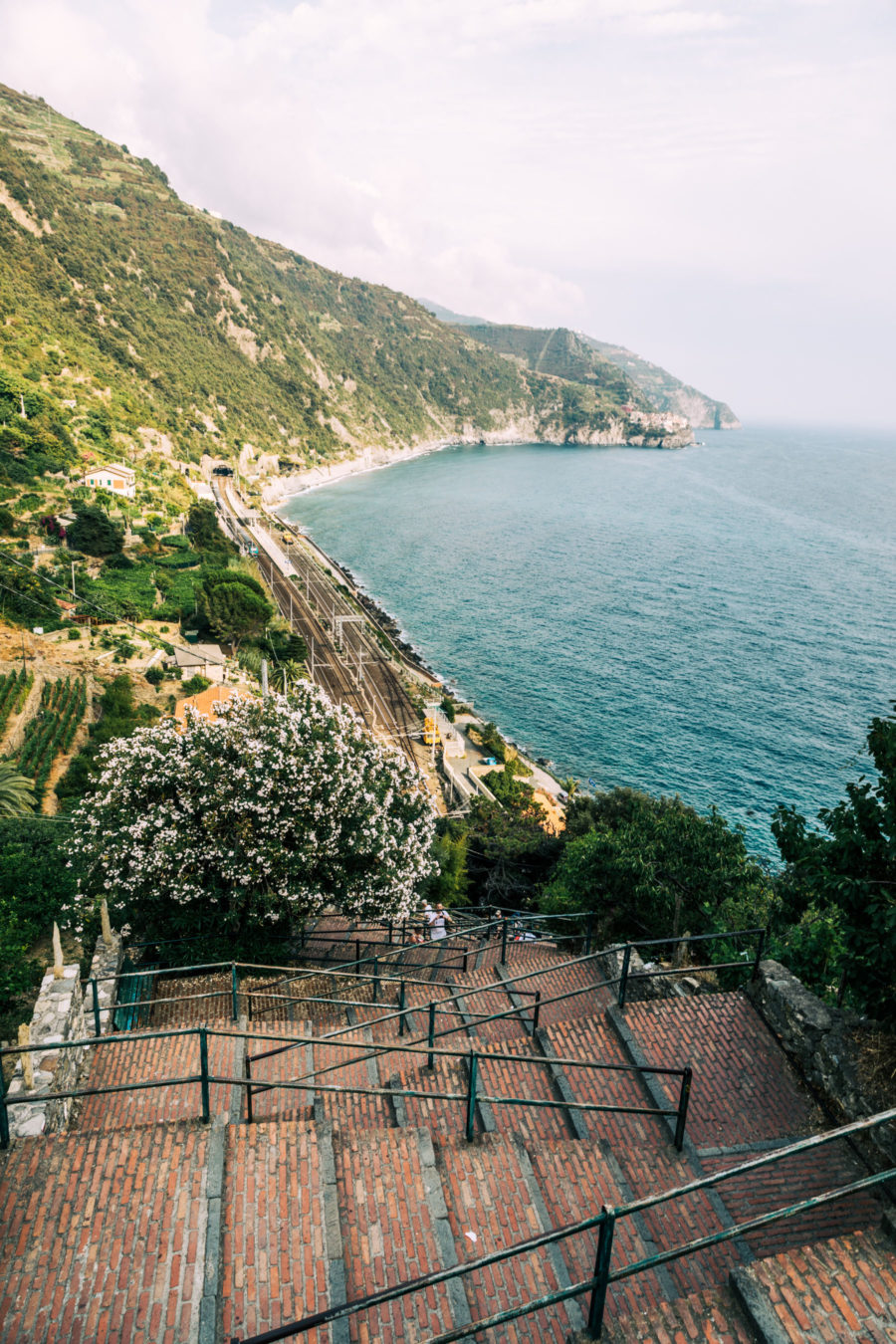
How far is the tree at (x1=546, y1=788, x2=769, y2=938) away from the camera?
14.5 metres

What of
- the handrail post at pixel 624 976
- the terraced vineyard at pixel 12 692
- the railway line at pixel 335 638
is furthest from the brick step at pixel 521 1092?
the terraced vineyard at pixel 12 692

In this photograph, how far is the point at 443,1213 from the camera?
535 centimetres

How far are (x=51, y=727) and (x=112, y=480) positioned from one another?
4732 centimetres

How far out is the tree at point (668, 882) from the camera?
14469 mm

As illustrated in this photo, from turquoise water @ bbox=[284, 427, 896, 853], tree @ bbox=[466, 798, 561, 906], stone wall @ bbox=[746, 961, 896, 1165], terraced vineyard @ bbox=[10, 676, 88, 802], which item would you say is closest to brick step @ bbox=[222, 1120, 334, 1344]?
stone wall @ bbox=[746, 961, 896, 1165]

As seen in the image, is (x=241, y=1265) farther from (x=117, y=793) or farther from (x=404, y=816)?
(x=404, y=816)

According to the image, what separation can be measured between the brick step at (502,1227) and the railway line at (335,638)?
2914cm

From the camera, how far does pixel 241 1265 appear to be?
480 cm

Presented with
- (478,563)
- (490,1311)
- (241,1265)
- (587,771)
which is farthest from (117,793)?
(478,563)

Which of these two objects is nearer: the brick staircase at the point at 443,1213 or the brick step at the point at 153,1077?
the brick staircase at the point at 443,1213

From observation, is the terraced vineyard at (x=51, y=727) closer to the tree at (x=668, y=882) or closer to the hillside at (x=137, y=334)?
the tree at (x=668, y=882)

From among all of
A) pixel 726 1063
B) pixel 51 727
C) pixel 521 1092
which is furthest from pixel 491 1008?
pixel 51 727

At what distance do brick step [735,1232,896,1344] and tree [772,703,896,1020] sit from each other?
202 centimetres

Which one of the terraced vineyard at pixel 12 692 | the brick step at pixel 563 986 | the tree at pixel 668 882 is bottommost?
the terraced vineyard at pixel 12 692
